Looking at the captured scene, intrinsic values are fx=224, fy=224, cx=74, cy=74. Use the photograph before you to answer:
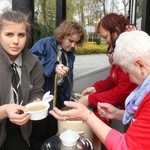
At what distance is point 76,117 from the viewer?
1.17 metres

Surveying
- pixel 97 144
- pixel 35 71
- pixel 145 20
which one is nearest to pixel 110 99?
pixel 97 144

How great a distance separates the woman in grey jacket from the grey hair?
23.2 inches

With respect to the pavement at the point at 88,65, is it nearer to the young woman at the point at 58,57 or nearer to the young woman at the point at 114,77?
the young woman at the point at 58,57

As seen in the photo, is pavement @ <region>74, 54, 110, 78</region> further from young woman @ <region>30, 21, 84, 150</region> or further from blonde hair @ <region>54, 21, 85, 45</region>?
blonde hair @ <region>54, 21, 85, 45</region>

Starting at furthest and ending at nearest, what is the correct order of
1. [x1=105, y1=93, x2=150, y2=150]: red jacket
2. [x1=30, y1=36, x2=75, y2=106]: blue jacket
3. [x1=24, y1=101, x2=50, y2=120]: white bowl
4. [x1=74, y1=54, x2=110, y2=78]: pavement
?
[x1=74, y1=54, x2=110, y2=78]: pavement
[x1=30, y1=36, x2=75, y2=106]: blue jacket
[x1=24, y1=101, x2=50, y2=120]: white bowl
[x1=105, y1=93, x2=150, y2=150]: red jacket

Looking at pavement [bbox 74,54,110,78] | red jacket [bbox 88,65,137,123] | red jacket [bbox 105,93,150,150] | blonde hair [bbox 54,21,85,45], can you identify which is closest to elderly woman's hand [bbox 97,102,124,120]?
red jacket [bbox 88,65,137,123]

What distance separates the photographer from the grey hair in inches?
39.8

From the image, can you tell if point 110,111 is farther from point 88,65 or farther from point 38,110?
point 88,65

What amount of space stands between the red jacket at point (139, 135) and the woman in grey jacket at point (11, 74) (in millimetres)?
542

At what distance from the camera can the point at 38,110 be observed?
A: 48.3 inches

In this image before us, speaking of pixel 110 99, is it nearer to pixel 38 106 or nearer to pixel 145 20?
pixel 38 106

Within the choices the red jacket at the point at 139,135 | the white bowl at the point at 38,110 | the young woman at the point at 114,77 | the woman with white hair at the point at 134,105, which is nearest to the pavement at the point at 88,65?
the young woman at the point at 114,77

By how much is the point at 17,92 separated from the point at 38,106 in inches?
8.5

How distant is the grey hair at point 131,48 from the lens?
3.32 ft
